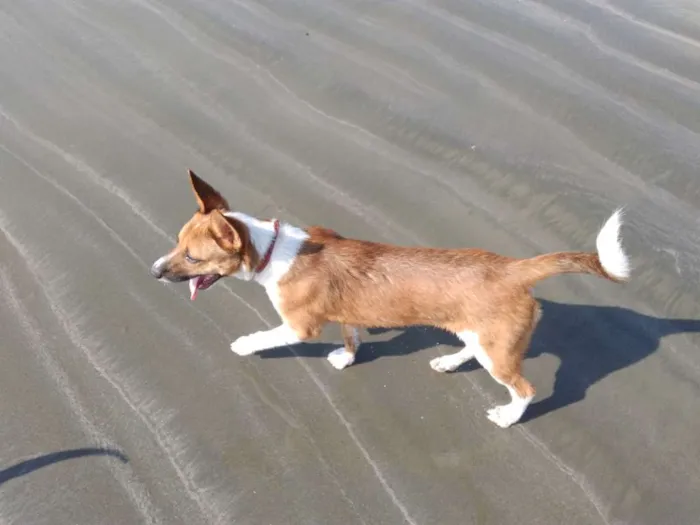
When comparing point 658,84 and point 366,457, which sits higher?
point 658,84

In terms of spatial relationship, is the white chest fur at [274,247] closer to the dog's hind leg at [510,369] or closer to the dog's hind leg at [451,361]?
the dog's hind leg at [451,361]

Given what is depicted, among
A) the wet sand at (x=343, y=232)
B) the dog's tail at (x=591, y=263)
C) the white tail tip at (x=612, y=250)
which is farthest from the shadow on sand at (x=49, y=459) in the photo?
the white tail tip at (x=612, y=250)

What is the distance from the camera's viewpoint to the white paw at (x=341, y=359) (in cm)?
448

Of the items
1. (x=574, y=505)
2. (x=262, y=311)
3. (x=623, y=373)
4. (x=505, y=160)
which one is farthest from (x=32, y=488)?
(x=505, y=160)

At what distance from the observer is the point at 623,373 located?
446 centimetres

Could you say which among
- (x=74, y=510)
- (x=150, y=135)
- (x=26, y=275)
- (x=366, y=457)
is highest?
(x=150, y=135)

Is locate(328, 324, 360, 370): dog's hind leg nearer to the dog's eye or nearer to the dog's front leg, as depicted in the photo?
the dog's front leg

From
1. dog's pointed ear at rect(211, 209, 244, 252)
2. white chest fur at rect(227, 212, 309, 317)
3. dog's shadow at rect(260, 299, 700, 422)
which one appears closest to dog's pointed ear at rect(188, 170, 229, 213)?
white chest fur at rect(227, 212, 309, 317)

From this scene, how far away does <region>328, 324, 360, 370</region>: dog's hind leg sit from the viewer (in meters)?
4.45

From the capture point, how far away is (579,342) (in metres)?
4.65

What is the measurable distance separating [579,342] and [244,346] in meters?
2.49

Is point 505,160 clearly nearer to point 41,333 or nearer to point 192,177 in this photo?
point 192,177

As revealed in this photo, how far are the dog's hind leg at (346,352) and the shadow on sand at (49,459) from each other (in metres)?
1.53

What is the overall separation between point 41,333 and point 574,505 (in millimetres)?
3864
